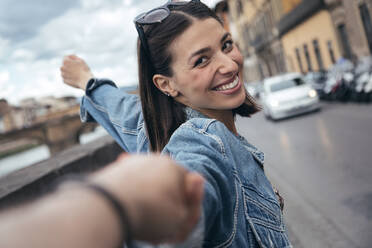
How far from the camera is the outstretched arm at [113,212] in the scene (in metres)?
0.36

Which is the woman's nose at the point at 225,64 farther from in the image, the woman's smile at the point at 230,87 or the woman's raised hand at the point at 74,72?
the woman's raised hand at the point at 74,72

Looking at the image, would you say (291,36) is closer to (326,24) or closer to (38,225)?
(326,24)

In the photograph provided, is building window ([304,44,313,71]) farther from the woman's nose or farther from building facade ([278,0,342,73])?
the woman's nose

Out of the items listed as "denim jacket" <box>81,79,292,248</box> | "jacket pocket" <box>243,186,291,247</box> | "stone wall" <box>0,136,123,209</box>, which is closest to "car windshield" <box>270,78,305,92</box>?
"stone wall" <box>0,136,123,209</box>

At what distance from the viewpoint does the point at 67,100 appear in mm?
79500

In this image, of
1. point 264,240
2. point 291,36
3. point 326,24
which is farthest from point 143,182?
point 291,36

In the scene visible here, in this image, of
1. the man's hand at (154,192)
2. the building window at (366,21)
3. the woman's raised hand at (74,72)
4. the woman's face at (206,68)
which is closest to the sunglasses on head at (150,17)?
the woman's face at (206,68)

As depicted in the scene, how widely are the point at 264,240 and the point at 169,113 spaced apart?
0.61 meters

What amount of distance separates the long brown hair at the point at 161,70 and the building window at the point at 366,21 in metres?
17.2

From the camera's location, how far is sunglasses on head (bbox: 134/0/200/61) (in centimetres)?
133

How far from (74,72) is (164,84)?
3.13 ft

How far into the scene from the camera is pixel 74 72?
216 centimetres

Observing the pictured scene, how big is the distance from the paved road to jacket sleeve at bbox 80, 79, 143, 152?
2.18 metres

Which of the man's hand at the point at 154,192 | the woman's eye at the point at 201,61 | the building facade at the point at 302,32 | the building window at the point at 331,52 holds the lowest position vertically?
the man's hand at the point at 154,192
